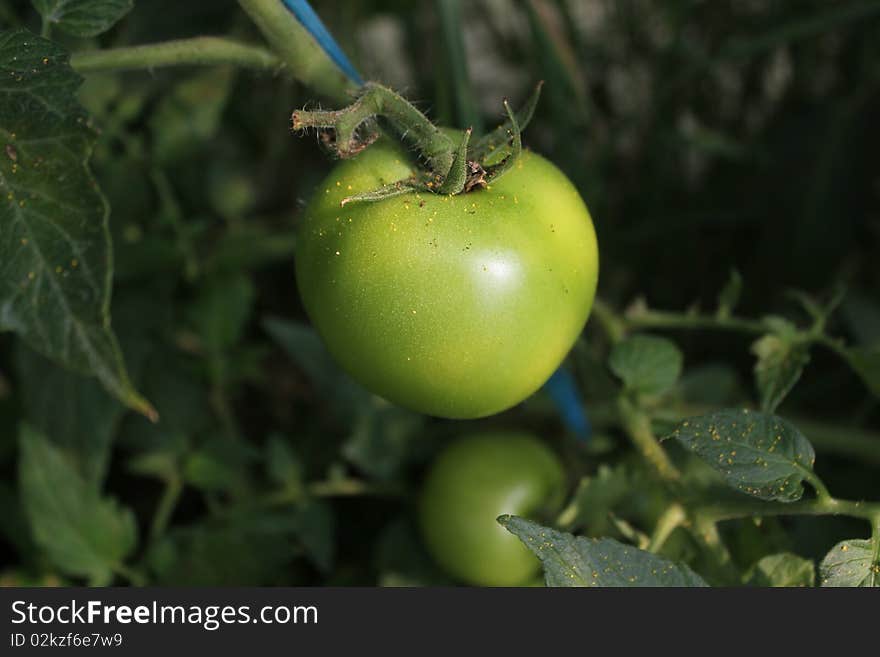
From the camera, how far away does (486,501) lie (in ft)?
2.10

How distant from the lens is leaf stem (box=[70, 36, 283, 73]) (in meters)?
0.44

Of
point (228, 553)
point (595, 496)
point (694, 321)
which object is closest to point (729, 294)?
point (694, 321)

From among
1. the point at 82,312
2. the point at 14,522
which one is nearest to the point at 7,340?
the point at 14,522

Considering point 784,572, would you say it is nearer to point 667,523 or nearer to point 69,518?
point 667,523

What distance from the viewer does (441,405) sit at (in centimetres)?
41

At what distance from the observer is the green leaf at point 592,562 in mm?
374

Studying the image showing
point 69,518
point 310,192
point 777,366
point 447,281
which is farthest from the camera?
point 310,192

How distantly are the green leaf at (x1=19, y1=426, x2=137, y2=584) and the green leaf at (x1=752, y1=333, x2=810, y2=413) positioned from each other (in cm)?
41

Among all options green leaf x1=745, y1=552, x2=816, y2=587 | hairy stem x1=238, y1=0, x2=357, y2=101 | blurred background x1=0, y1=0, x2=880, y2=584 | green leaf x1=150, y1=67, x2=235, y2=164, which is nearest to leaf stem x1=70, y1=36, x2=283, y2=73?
hairy stem x1=238, y1=0, x2=357, y2=101

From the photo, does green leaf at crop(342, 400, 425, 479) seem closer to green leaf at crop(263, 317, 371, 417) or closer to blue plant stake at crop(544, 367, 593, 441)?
green leaf at crop(263, 317, 371, 417)

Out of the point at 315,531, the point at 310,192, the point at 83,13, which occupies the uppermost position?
the point at 83,13

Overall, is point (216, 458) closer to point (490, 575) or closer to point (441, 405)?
point (490, 575)

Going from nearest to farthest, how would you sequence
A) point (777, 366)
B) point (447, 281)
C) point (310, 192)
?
point (447, 281), point (777, 366), point (310, 192)

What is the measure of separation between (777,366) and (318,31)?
0.29 metres
